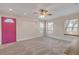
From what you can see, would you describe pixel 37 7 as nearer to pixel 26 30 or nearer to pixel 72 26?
pixel 26 30

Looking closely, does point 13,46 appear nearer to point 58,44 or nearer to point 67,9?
point 58,44

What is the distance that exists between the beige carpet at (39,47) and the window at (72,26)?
0.23 metres

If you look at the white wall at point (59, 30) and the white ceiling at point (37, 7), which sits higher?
the white ceiling at point (37, 7)

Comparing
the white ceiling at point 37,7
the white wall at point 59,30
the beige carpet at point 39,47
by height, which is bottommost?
the beige carpet at point 39,47

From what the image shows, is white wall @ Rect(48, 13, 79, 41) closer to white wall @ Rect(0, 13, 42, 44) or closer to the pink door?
white wall @ Rect(0, 13, 42, 44)

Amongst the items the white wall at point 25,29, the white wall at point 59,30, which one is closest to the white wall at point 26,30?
the white wall at point 25,29

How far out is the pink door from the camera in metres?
1.79

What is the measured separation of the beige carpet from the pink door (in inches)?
5.3

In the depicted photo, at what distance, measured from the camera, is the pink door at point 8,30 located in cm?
179

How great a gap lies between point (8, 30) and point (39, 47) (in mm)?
682

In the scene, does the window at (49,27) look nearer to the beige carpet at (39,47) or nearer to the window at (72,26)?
the beige carpet at (39,47)

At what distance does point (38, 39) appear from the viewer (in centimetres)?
189

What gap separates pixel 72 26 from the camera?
1.82 meters
